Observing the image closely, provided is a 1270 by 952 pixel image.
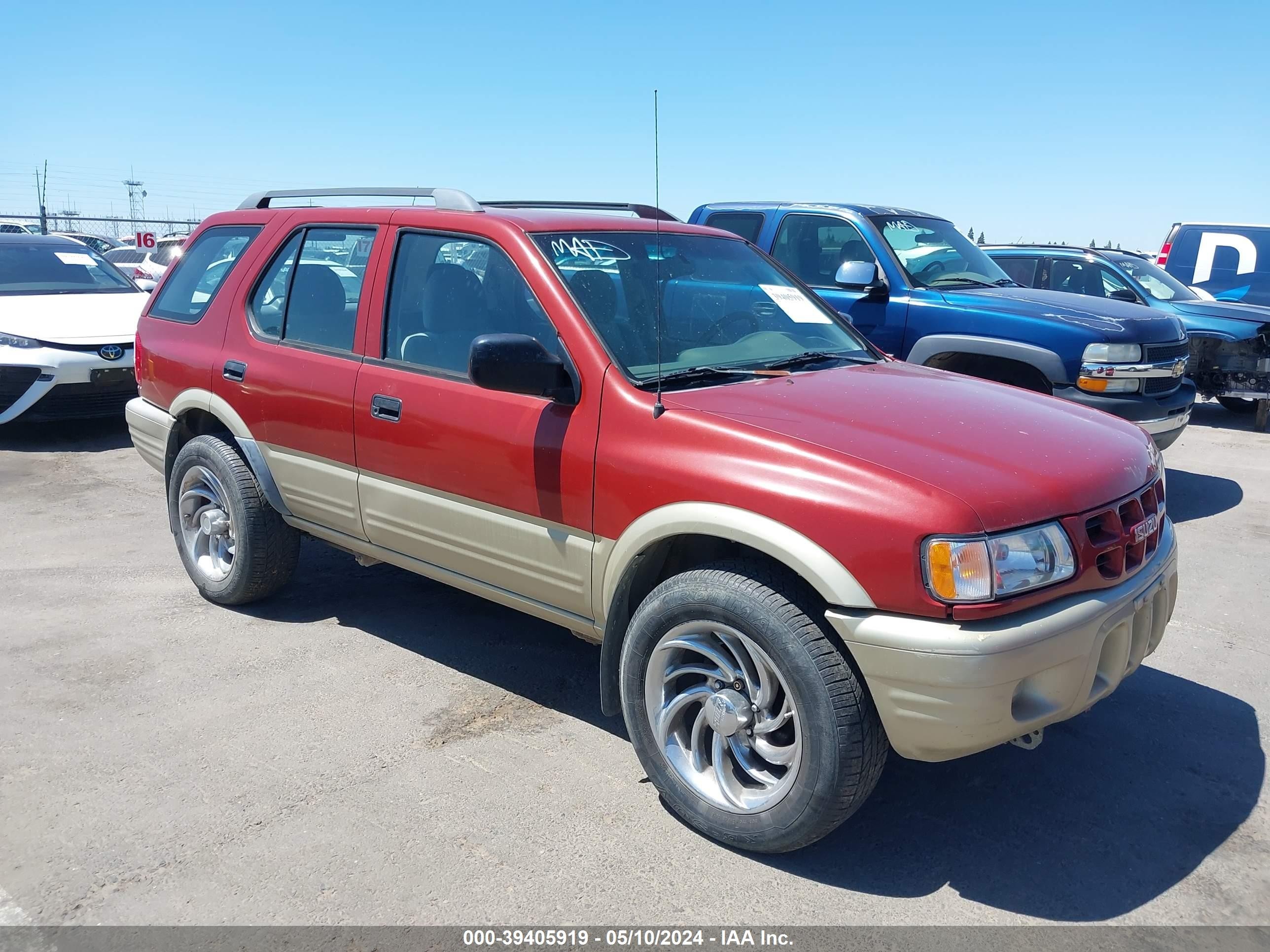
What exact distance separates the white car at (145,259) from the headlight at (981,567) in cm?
1186

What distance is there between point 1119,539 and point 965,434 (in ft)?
1.69

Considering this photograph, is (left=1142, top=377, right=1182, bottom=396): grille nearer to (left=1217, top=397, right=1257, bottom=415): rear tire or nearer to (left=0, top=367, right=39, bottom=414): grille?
(left=1217, top=397, right=1257, bottom=415): rear tire

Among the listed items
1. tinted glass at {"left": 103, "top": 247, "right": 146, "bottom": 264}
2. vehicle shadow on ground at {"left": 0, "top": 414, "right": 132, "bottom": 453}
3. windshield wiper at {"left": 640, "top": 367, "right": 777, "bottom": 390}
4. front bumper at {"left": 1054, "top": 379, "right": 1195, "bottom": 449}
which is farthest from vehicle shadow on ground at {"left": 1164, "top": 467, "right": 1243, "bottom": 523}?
Answer: tinted glass at {"left": 103, "top": 247, "right": 146, "bottom": 264}

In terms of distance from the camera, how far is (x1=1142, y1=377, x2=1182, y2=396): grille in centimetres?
695

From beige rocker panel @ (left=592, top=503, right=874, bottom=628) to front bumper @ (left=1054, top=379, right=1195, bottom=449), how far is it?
4152 mm

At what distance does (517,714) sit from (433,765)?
0.47 meters

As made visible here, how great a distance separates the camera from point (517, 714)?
154 inches

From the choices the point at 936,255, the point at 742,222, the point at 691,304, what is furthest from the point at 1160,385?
the point at 691,304

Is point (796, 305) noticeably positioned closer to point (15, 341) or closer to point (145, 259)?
point (15, 341)

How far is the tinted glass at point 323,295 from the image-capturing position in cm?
423

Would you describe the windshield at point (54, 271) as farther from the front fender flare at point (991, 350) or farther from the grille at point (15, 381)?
the front fender flare at point (991, 350)

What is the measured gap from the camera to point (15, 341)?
8.42 m

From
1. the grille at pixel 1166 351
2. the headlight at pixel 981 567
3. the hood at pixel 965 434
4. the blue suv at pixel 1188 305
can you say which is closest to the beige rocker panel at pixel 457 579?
the hood at pixel 965 434

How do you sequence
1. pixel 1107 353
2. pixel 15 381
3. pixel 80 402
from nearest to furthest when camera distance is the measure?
pixel 1107 353
pixel 15 381
pixel 80 402
